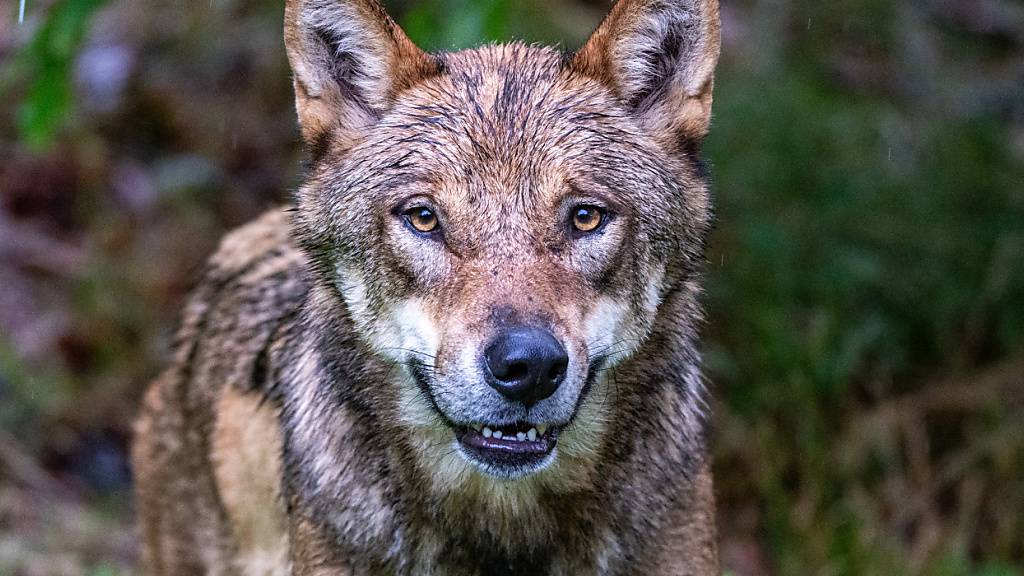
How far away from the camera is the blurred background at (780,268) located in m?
6.89

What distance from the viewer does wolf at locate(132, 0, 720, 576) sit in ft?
11.4

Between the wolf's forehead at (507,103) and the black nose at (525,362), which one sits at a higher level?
the wolf's forehead at (507,103)

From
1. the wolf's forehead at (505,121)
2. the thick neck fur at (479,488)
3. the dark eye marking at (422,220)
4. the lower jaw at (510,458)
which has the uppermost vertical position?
the wolf's forehead at (505,121)

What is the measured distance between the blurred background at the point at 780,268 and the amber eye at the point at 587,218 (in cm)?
211

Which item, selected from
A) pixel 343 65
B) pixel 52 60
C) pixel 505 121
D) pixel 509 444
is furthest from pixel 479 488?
pixel 52 60

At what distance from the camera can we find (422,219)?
362cm

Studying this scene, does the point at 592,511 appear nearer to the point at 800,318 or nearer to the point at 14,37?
the point at 800,318

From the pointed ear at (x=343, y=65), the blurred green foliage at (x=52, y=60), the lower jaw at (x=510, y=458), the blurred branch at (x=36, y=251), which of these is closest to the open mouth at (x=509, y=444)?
the lower jaw at (x=510, y=458)

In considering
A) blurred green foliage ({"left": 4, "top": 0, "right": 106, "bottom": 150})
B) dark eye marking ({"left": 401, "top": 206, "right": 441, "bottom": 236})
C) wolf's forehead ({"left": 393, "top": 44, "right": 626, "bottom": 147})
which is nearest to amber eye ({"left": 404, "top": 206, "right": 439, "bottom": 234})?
dark eye marking ({"left": 401, "top": 206, "right": 441, "bottom": 236})

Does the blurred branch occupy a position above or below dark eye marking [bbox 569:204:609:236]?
below

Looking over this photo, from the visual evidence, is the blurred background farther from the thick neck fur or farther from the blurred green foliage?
the thick neck fur

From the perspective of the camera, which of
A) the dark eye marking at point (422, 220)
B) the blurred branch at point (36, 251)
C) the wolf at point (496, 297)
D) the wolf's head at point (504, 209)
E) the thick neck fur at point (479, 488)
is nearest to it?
the wolf's head at point (504, 209)

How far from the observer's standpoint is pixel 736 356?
7688mm

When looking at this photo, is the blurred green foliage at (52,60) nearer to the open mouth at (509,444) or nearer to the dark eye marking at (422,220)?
the dark eye marking at (422,220)
